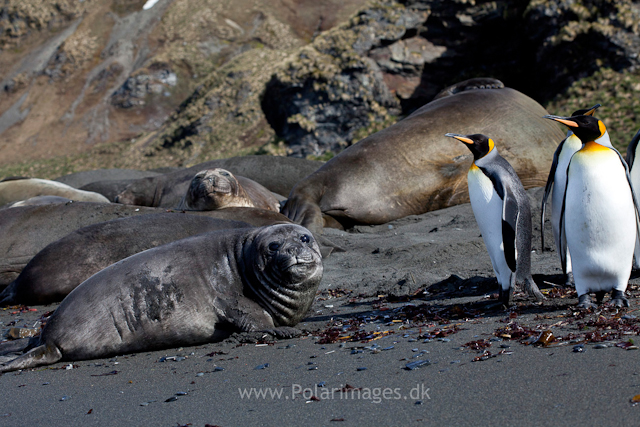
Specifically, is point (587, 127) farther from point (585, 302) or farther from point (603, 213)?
point (585, 302)

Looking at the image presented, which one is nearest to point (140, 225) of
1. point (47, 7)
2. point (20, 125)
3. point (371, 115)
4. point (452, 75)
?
point (371, 115)

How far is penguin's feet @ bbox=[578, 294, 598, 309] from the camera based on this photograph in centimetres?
355

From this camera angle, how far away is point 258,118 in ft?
96.7

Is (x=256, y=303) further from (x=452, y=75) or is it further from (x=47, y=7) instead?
(x=47, y=7)

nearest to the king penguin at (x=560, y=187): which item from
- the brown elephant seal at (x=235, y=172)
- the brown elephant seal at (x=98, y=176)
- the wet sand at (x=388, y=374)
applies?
the wet sand at (x=388, y=374)

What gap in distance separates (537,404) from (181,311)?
7.86ft

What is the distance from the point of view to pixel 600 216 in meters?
3.69

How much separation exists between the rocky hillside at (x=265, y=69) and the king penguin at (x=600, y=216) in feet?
30.4

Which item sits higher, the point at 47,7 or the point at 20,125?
the point at 47,7

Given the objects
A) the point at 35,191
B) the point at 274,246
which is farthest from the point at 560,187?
the point at 35,191

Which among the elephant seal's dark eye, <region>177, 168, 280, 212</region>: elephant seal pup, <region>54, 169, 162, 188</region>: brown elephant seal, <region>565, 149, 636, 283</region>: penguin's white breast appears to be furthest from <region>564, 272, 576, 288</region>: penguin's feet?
<region>54, 169, 162, 188</region>: brown elephant seal

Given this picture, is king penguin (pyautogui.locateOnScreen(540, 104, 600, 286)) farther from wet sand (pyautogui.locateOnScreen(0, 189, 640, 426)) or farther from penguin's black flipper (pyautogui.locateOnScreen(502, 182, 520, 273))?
penguin's black flipper (pyautogui.locateOnScreen(502, 182, 520, 273))

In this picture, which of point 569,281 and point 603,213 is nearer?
point 603,213

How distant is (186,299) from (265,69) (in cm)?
3214
